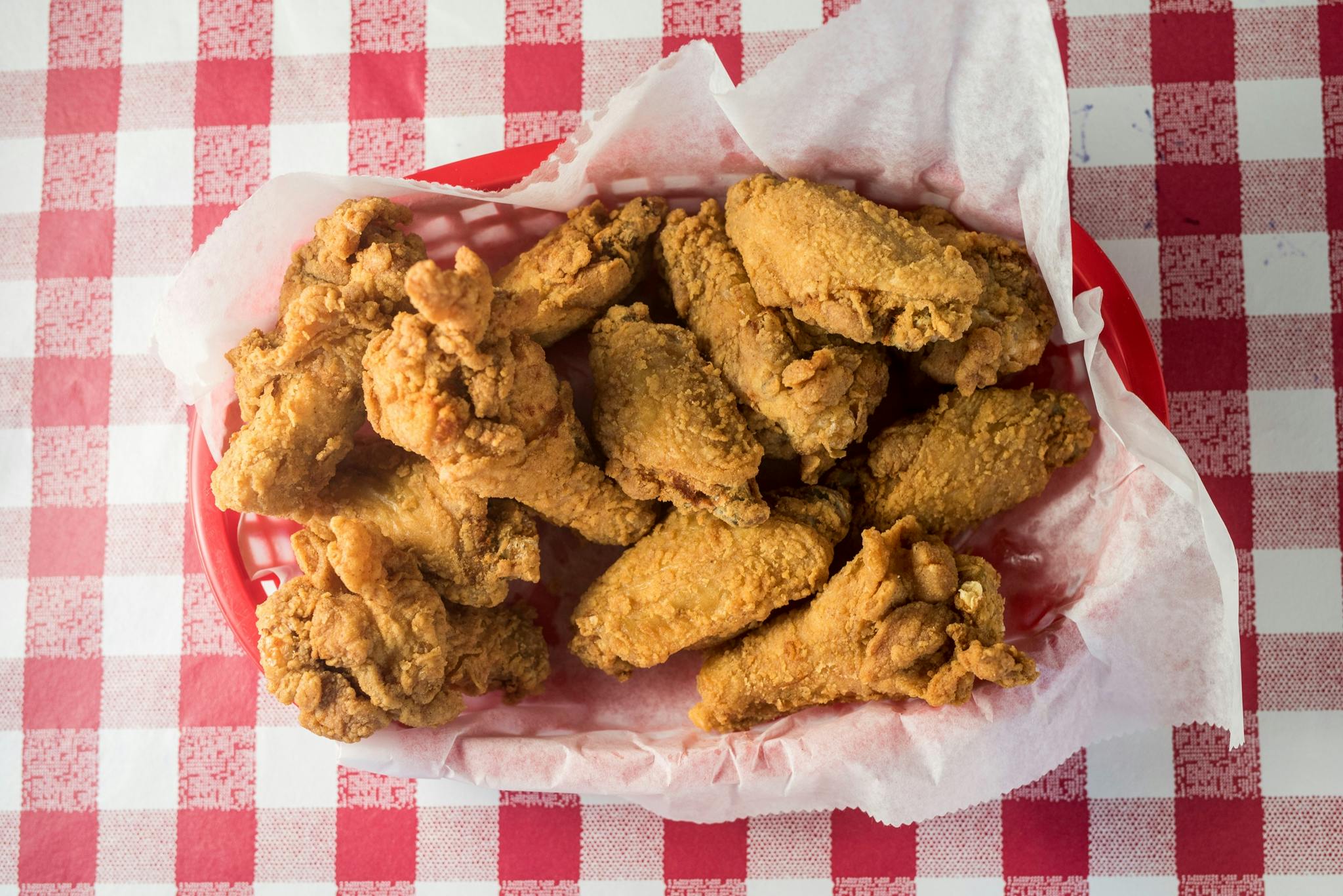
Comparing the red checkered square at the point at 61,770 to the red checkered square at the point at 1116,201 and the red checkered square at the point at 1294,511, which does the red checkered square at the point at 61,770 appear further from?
the red checkered square at the point at 1294,511

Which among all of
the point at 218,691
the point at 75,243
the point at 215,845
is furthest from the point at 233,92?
the point at 215,845

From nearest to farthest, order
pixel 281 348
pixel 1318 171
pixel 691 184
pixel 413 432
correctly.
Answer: pixel 413 432 → pixel 281 348 → pixel 691 184 → pixel 1318 171

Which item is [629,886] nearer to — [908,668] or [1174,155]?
[908,668]

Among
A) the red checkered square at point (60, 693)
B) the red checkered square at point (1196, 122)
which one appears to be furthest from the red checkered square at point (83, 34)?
the red checkered square at point (1196, 122)

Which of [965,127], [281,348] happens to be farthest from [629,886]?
[965,127]

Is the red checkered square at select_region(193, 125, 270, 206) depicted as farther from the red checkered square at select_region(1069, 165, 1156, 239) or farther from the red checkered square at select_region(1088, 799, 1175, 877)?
the red checkered square at select_region(1088, 799, 1175, 877)

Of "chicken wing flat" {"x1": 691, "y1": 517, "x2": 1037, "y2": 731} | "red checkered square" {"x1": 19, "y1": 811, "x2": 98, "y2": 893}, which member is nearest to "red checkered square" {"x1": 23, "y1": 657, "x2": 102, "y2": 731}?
"red checkered square" {"x1": 19, "y1": 811, "x2": 98, "y2": 893}
